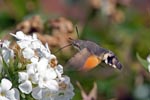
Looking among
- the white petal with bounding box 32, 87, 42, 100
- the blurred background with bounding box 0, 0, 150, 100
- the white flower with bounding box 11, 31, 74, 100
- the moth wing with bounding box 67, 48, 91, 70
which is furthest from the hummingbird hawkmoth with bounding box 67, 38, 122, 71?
the blurred background with bounding box 0, 0, 150, 100

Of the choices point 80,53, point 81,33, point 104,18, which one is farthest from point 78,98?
point 104,18

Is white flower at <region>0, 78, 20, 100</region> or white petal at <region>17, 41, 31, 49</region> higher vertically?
white petal at <region>17, 41, 31, 49</region>

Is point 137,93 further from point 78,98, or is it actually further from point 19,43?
point 19,43

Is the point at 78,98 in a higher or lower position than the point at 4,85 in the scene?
lower

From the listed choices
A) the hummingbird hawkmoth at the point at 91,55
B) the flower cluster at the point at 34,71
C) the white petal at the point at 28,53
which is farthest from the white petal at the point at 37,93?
the hummingbird hawkmoth at the point at 91,55

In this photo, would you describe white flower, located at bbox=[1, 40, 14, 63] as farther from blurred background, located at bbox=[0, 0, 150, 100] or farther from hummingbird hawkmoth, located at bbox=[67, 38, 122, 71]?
blurred background, located at bbox=[0, 0, 150, 100]

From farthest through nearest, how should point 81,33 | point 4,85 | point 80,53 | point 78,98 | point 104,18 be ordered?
point 104,18
point 81,33
point 78,98
point 80,53
point 4,85

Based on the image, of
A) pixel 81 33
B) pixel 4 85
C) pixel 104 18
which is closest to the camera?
pixel 4 85

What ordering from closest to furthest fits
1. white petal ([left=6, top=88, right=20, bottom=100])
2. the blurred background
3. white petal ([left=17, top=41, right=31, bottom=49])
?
white petal ([left=6, top=88, right=20, bottom=100]) < white petal ([left=17, top=41, right=31, bottom=49]) < the blurred background
